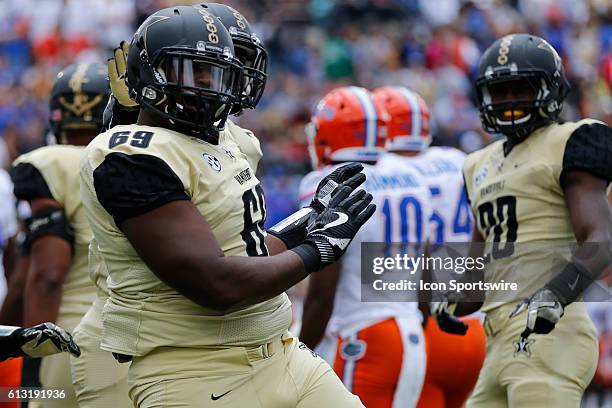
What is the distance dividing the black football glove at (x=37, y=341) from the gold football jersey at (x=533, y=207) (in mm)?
1968

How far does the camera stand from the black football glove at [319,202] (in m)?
3.79

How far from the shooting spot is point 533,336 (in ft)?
15.3

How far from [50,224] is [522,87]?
6.83 feet

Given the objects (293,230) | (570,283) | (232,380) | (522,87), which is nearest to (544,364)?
(570,283)

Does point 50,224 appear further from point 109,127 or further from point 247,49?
point 247,49

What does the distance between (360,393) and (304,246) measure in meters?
2.20

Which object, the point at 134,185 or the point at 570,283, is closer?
the point at 134,185

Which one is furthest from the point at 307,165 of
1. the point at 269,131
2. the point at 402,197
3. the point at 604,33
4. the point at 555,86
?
the point at 555,86

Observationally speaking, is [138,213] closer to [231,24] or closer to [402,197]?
[231,24]

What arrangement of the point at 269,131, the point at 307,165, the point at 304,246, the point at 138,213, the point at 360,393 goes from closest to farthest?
1. the point at 138,213
2. the point at 304,246
3. the point at 360,393
4. the point at 307,165
5. the point at 269,131

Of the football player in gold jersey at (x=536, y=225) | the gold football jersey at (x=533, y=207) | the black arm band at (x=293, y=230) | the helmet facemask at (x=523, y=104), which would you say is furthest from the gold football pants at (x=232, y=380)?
the helmet facemask at (x=523, y=104)

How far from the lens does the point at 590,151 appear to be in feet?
15.3

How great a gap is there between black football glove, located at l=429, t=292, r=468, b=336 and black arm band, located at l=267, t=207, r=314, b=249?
1.34m

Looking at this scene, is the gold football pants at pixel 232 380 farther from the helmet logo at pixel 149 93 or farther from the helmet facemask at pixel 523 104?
the helmet facemask at pixel 523 104
